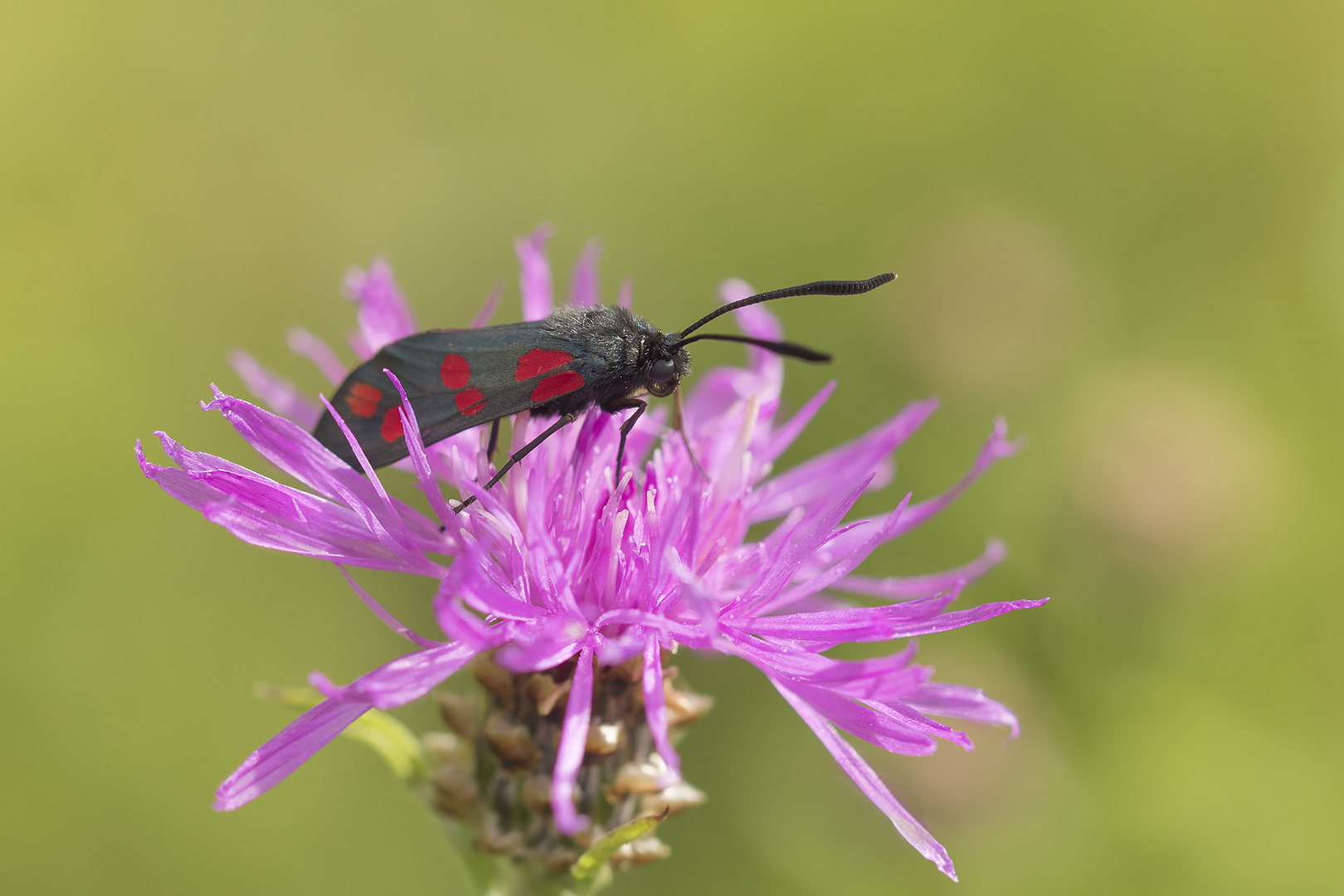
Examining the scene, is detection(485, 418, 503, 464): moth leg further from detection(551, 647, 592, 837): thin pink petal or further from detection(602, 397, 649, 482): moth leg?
detection(551, 647, 592, 837): thin pink petal

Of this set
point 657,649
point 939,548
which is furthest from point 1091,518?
point 657,649

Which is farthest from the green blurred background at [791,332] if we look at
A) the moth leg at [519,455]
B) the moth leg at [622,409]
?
the moth leg at [519,455]

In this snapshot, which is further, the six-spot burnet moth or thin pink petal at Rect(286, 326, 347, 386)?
thin pink petal at Rect(286, 326, 347, 386)

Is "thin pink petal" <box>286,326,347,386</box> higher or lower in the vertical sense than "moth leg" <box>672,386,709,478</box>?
higher

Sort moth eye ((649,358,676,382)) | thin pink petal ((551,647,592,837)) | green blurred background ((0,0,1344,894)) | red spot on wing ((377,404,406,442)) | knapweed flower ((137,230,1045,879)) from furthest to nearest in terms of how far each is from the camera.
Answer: green blurred background ((0,0,1344,894)) < moth eye ((649,358,676,382)) < red spot on wing ((377,404,406,442)) < knapweed flower ((137,230,1045,879)) < thin pink petal ((551,647,592,837))

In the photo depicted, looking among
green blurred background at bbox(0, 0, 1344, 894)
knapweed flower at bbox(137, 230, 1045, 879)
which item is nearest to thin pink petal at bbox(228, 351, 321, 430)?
knapweed flower at bbox(137, 230, 1045, 879)

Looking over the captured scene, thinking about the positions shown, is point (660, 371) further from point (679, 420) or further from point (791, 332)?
point (791, 332)

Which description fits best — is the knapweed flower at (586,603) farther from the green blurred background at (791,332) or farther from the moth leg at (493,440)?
the green blurred background at (791,332)

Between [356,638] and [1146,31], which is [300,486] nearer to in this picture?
[356,638]
